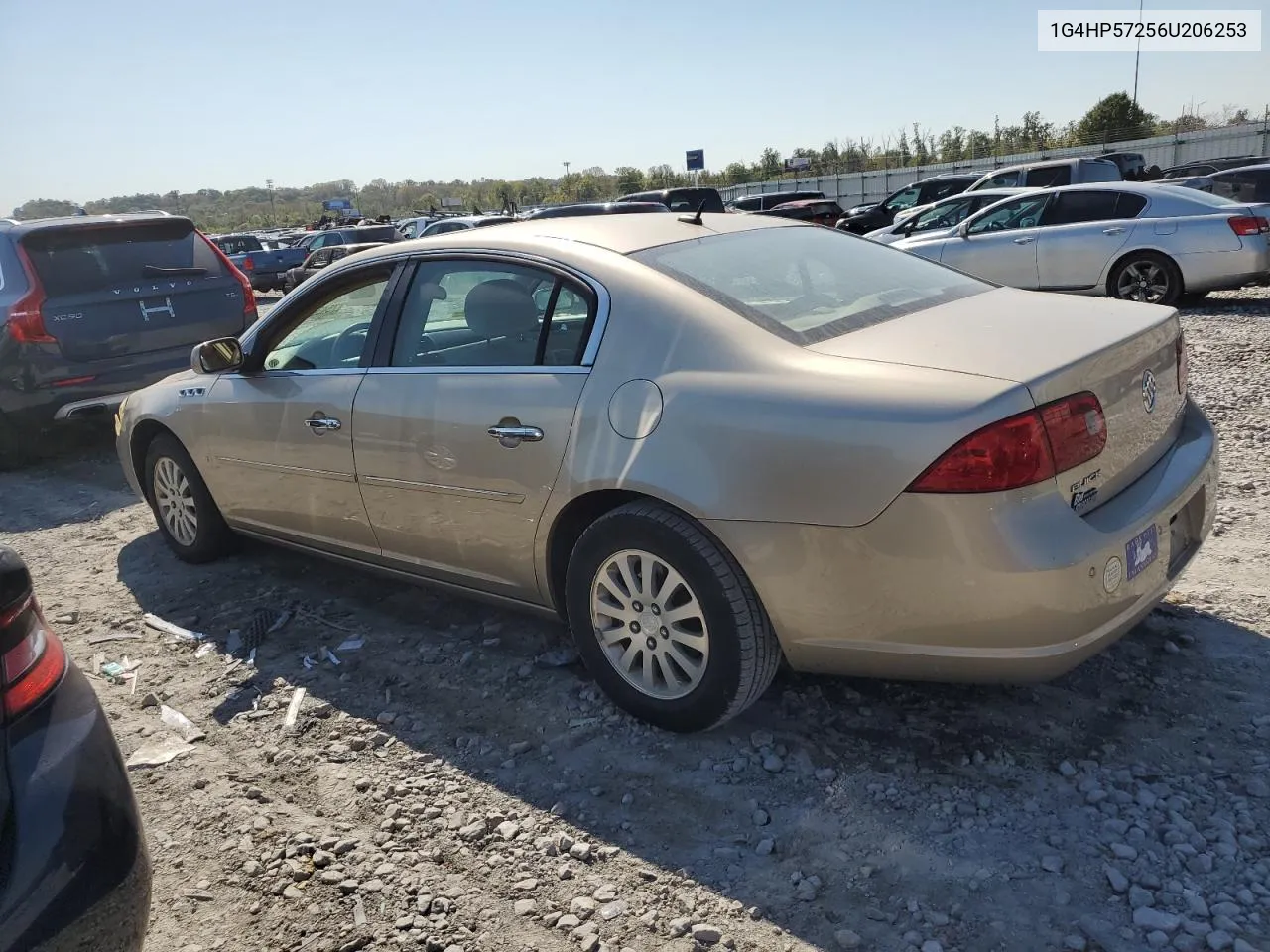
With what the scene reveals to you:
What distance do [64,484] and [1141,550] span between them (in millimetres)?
7020

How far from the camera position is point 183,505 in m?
5.07

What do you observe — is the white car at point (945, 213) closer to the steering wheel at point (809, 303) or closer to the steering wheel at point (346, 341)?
the steering wheel at point (346, 341)

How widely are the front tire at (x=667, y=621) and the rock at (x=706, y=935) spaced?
28.8 inches

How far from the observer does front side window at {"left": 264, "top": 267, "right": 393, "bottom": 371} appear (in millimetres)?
4043

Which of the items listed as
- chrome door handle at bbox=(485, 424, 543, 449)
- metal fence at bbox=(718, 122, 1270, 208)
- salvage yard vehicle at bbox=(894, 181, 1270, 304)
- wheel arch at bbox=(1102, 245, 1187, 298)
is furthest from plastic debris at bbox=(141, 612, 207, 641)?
metal fence at bbox=(718, 122, 1270, 208)

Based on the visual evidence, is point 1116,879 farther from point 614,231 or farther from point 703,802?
point 614,231

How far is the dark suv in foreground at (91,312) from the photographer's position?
7.14 m

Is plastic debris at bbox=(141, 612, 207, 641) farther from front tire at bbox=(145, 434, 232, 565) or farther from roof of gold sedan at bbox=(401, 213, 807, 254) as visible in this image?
roof of gold sedan at bbox=(401, 213, 807, 254)

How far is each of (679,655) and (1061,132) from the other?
50416mm

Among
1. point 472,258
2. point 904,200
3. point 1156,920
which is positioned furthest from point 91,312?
point 904,200

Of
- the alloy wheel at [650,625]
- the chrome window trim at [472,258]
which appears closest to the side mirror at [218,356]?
the chrome window trim at [472,258]

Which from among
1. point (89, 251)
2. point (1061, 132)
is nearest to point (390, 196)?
point (1061, 132)

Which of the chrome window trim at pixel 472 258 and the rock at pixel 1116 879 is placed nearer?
the rock at pixel 1116 879

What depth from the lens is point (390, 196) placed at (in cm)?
11988
